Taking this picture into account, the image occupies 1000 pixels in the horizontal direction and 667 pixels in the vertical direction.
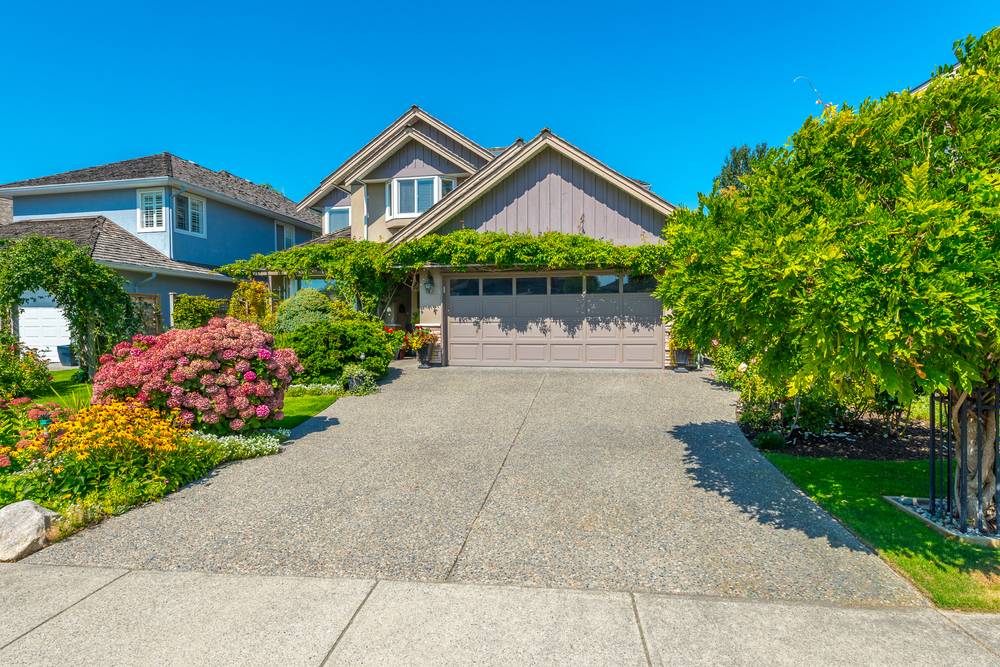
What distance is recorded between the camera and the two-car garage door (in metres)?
13.6

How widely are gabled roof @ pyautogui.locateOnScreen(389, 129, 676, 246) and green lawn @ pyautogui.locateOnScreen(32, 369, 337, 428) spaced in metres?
5.35

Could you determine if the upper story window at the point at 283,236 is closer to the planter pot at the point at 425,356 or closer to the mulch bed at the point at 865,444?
the planter pot at the point at 425,356

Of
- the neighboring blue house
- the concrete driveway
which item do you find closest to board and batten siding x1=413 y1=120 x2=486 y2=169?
the neighboring blue house

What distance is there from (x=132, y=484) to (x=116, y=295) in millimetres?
8462

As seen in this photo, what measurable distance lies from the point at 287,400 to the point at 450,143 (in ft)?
41.5

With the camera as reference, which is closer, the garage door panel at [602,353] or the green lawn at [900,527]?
the green lawn at [900,527]

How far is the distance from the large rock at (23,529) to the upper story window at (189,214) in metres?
16.8

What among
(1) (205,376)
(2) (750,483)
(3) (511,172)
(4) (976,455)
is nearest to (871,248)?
(4) (976,455)

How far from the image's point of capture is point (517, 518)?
195 inches

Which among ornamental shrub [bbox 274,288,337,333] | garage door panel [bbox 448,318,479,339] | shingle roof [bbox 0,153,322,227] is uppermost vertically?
shingle roof [bbox 0,153,322,227]

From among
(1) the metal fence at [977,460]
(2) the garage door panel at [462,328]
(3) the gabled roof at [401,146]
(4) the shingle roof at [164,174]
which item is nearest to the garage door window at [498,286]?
(2) the garage door panel at [462,328]

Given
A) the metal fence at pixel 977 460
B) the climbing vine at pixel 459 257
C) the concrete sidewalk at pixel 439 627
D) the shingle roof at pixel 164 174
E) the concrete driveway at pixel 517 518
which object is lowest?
the concrete sidewalk at pixel 439 627

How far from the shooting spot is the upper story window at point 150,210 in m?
18.7

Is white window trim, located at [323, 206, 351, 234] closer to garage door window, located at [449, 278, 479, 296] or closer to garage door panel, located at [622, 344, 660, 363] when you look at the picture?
garage door window, located at [449, 278, 479, 296]
